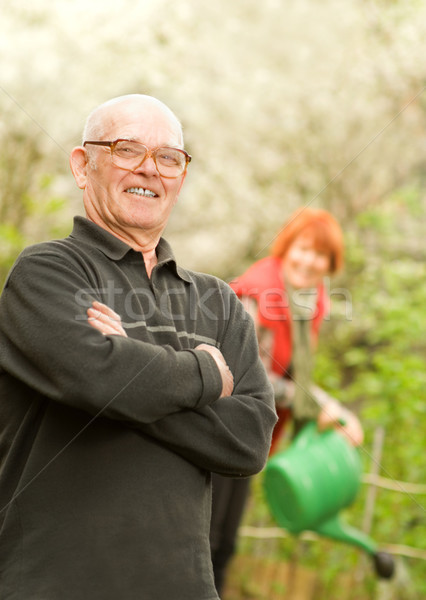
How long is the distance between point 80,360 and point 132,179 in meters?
0.39

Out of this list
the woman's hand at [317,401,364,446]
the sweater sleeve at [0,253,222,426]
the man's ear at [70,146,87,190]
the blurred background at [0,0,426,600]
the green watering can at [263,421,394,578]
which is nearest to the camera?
the sweater sleeve at [0,253,222,426]

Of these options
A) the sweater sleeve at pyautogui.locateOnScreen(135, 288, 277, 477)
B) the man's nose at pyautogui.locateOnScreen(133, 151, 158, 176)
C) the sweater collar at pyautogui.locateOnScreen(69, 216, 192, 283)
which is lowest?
the sweater sleeve at pyautogui.locateOnScreen(135, 288, 277, 477)

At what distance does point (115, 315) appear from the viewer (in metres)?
1.31

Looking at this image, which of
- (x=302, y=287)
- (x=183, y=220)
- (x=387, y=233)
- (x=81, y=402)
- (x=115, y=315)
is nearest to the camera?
(x=81, y=402)

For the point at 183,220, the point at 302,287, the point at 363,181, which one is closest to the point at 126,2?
the point at 183,220

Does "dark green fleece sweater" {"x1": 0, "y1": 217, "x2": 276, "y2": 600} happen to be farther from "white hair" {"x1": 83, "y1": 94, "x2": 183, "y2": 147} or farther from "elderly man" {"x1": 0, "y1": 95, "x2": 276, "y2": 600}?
"white hair" {"x1": 83, "y1": 94, "x2": 183, "y2": 147}

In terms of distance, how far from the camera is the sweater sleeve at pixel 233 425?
1283 mm

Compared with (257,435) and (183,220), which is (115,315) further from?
(183,220)

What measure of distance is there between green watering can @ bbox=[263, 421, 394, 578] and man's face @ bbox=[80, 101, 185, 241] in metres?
1.49

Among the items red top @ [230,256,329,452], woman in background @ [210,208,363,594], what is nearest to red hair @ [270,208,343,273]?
woman in background @ [210,208,363,594]

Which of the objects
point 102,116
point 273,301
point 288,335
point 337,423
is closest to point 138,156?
point 102,116

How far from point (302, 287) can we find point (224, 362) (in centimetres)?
164

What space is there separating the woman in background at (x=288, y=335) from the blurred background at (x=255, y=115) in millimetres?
2051

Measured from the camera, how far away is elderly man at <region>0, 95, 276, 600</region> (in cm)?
121
